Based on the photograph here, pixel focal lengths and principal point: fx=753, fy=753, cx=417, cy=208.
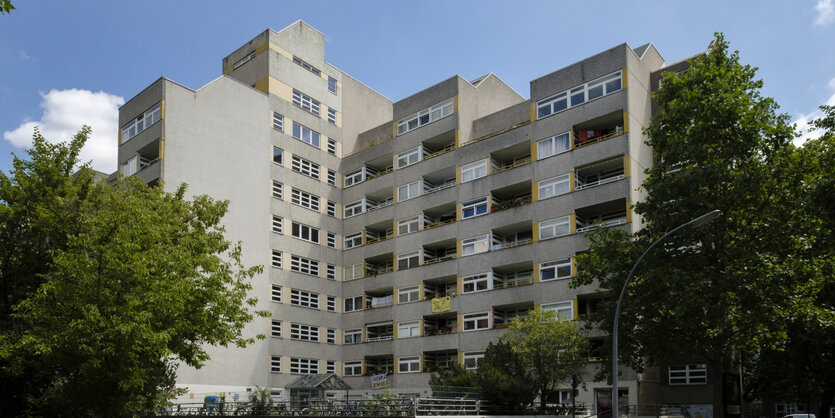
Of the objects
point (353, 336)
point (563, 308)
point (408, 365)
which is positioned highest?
point (563, 308)

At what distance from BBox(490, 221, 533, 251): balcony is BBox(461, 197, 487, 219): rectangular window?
180 centimetres

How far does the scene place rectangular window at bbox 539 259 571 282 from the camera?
143 ft

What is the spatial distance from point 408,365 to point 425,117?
696 inches

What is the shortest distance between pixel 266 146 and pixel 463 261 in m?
16.2

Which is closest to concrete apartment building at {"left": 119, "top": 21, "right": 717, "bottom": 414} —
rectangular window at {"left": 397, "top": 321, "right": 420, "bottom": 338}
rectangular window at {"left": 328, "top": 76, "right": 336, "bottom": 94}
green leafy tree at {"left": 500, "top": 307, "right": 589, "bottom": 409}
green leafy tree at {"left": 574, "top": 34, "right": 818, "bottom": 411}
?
rectangular window at {"left": 397, "top": 321, "right": 420, "bottom": 338}

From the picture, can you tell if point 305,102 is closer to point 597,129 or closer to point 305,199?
point 305,199

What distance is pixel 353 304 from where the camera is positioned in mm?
56406

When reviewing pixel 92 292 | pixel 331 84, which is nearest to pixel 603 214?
pixel 331 84

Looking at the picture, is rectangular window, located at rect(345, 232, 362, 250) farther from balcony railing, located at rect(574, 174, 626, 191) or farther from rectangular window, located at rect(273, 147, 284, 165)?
balcony railing, located at rect(574, 174, 626, 191)

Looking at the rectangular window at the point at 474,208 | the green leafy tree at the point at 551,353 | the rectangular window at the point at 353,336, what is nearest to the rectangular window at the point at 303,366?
the rectangular window at the point at 353,336

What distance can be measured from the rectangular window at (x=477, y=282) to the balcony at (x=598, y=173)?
8198mm

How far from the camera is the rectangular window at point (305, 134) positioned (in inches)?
2202

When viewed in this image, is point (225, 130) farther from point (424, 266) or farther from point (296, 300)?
→ point (424, 266)

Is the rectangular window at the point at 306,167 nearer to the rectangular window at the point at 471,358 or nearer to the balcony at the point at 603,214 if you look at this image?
the rectangular window at the point at 471,358
